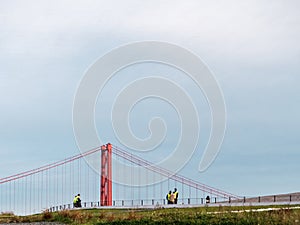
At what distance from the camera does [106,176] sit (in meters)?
68.2

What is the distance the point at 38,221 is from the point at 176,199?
16.1 meters

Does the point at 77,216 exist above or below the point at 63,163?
below

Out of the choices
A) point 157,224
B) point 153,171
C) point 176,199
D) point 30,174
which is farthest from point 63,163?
point 157,224

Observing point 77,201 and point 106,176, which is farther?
point 106,176

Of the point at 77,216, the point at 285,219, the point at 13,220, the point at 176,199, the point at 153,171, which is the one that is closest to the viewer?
the point at 285,219

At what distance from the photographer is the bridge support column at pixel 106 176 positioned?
65500mm

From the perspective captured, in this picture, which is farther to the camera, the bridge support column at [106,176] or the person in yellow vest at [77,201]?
the bridge support column at [106,176]

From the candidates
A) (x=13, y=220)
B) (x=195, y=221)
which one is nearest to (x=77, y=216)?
(x=13, y=220)

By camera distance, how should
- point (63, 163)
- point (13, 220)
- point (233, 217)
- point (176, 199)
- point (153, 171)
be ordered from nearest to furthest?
point (233, 217) → point (13, 220) → point (176, 199) → point (153, 171) → point (63, 163)

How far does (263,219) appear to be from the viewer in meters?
24.3

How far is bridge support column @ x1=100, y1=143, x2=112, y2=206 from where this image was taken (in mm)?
65500

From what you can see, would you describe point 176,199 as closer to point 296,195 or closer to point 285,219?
point 296,195

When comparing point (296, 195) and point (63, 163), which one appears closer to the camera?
point (296, 195)

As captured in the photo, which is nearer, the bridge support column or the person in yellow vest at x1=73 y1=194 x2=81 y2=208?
the person in yellow vest at x1=73 y1=194 x2=81 y2=208
